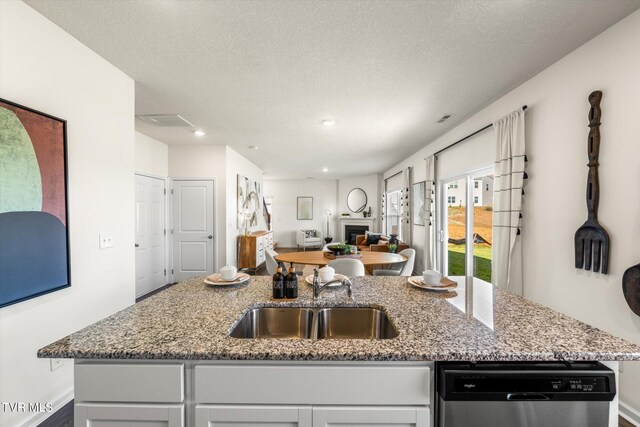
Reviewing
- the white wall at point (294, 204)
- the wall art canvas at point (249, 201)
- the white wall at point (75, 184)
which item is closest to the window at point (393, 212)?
the white wall at point (294, 204)

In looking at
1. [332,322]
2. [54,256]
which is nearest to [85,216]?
[54,256]

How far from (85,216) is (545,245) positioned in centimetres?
360

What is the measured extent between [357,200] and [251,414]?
842cm

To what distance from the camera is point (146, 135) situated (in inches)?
161

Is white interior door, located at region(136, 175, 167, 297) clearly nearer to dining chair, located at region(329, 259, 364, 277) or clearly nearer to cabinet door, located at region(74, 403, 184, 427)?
dining chair, located at region(329, 259, 364, 277)

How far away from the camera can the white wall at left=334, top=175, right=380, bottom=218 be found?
885 cm

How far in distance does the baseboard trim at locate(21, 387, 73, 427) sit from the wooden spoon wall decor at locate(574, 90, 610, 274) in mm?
3669

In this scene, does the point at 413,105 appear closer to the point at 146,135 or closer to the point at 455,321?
the point at 455,321

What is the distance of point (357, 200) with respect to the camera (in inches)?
360

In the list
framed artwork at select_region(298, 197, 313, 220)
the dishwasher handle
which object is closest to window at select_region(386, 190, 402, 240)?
framed artwork at select_region(298, 197, 313, 220)

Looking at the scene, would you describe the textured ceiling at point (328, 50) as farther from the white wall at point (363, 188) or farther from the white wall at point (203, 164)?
the white wall at point (363, 188)

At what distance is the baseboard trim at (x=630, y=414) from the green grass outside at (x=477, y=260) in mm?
1666

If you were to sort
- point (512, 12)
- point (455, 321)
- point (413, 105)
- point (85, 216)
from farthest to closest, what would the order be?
point (413, 105), point (85, 216), point (512, 12), point (455, 321)

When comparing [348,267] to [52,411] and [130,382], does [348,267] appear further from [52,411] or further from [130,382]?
[52,411]
